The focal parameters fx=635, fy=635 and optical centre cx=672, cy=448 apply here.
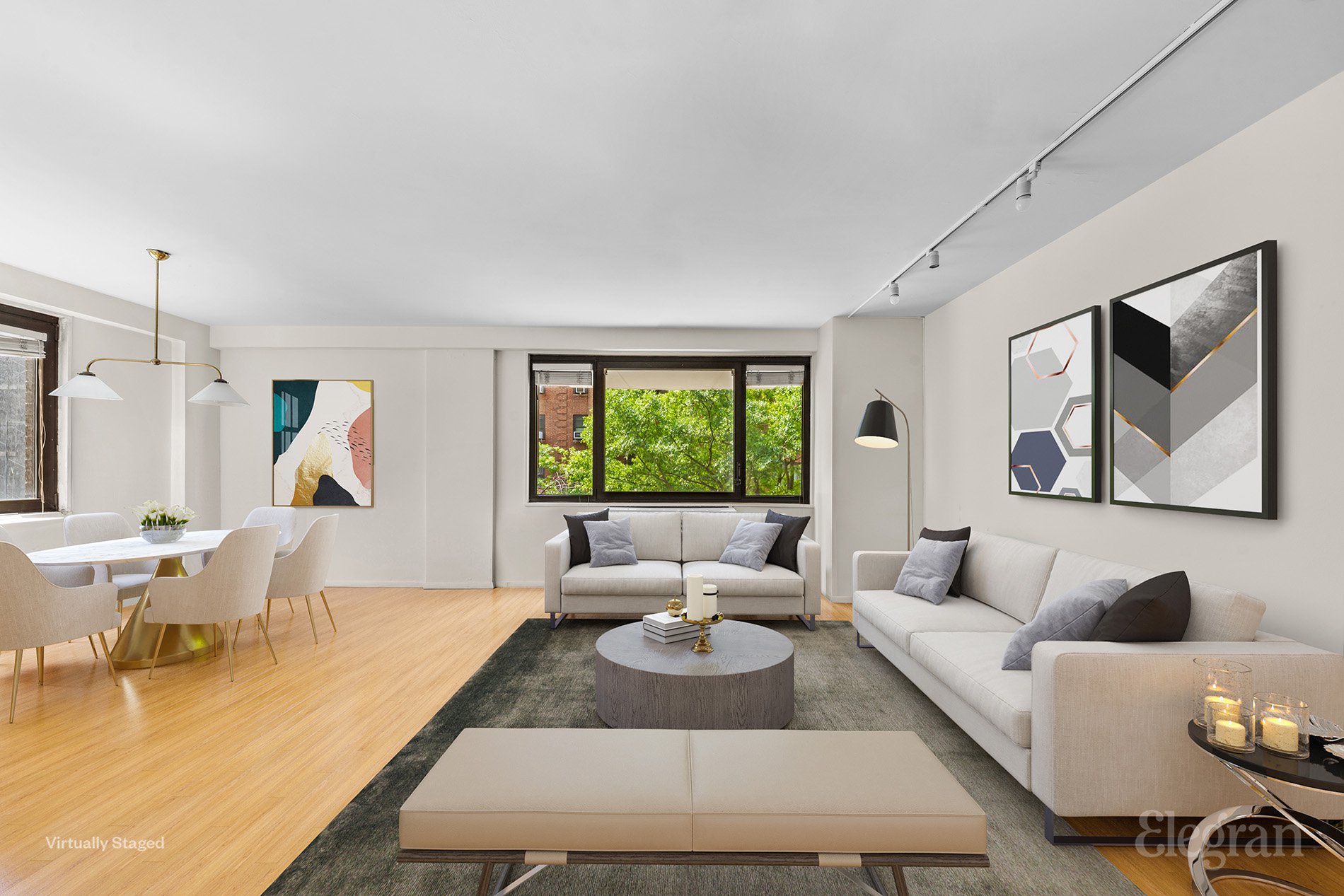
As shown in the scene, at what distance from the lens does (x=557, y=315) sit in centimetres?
573

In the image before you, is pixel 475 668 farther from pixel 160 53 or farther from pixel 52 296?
pixel 52 296

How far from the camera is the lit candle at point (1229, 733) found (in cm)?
175

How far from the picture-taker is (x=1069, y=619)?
8.20 ft

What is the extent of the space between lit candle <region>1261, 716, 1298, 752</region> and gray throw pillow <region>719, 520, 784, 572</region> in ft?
11.0

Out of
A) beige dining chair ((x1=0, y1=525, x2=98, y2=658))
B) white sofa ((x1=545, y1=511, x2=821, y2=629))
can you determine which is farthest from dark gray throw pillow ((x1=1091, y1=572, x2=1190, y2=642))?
beige dining chair ((x1=0, y1=525, x2=98, y2=658))

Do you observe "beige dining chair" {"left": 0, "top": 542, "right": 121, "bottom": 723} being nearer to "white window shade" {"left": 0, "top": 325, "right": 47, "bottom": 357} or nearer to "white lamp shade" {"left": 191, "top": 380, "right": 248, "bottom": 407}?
"white lamp shade" {"left": 191, "top": 380, "right": 248, "bottom": 407}

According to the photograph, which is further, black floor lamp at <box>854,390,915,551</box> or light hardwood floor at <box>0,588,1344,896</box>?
black floor lamp at <box>854,390,915,551</box>

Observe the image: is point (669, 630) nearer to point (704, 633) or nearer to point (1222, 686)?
point (704, 633)

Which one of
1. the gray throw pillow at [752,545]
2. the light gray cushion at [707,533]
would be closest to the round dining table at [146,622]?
the light gray cushion at [707,533]

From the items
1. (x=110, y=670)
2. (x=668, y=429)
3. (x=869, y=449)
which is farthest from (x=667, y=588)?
(x=110, y=670)

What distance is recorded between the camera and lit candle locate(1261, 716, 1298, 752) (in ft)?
5.59

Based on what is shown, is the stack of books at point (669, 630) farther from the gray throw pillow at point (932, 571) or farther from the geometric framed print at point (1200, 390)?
A: the geometric framed print at point (1200, 390)

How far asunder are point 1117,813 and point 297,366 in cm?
703

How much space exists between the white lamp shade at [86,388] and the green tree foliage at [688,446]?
3.48 m
